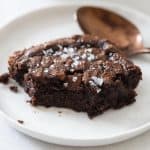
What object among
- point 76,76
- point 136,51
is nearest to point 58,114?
point 76,76

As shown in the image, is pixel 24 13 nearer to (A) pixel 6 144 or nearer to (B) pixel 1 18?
(B) pixel 1 18

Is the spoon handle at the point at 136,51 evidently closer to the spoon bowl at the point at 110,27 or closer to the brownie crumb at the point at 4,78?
the spoon bowl at the point at 110,27

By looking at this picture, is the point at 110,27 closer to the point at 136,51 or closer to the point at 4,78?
the point at 136,51

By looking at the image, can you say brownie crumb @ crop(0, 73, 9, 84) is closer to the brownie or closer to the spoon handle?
the brownie

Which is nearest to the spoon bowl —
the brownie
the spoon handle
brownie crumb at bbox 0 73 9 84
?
the spoon handle

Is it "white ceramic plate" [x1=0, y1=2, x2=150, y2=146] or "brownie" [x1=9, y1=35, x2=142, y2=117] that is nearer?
"white ceramic plate" [x1=0, y1=2, x2=150, y2=146]
